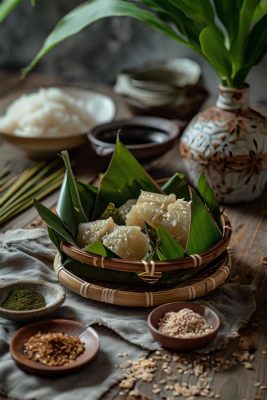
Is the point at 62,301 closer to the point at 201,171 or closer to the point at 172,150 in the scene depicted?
the point at 201,171

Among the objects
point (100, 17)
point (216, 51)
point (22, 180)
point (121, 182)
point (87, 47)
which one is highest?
point (100, 17)

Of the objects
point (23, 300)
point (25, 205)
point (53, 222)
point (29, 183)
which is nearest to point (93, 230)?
point (53, 222)

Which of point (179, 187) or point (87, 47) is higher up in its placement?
point (179, 187)

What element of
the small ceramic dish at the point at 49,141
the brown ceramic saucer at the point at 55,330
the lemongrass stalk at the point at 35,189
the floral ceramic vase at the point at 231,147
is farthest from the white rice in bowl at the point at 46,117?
the brown ceramic saucer at the point at 55,330

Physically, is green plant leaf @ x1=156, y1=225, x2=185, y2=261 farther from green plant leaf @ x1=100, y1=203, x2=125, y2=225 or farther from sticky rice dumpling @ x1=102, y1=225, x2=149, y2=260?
green plant leaf @ x1=100, y1=203, x2=125, y2=225

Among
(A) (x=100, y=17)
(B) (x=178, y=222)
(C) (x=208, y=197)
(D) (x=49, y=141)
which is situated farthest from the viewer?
(D) (x=49, y=141)

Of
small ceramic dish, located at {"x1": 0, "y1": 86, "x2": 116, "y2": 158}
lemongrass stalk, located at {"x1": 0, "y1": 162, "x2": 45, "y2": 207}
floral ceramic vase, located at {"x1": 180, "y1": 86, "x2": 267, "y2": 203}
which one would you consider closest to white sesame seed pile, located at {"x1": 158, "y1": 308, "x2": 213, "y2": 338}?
floral ceramic vase, located at {"x1": 180, "y1": 86, "x2": 267, "y2": 203}

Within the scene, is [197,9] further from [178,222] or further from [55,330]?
[55,330]
